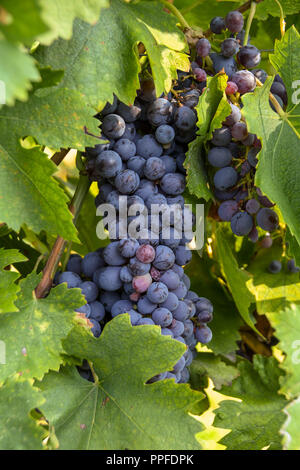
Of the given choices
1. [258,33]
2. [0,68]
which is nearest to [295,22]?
[258,33]

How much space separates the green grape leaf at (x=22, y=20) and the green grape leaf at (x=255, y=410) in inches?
27.1

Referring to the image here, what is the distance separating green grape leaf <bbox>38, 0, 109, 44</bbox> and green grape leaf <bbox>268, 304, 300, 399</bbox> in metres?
0.46

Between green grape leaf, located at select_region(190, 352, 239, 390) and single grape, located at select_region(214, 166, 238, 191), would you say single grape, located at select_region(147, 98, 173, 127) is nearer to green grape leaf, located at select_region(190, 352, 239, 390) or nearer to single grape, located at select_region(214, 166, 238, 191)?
single grape, located at select_region(214, 166, 238, 191)

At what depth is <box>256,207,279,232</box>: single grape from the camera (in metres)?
0.90

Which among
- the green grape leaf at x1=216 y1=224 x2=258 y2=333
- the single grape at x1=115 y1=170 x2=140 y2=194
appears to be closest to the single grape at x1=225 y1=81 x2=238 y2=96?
the single grape at x1=115 y1=170 x2=140 y2=194

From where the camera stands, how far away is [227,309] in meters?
1.17

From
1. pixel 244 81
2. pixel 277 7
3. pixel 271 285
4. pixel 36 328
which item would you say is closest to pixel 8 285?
pixel 36 328

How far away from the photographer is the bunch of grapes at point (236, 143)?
853 mm

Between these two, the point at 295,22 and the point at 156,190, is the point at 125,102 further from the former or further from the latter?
the point at 295,22

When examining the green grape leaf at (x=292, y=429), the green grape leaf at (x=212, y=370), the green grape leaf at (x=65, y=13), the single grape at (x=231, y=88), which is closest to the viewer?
the green grape leaf at (x=65, y=13)

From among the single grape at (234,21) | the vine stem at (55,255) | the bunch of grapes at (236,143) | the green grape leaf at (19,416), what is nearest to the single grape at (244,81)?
the bunch of grapes at (236,143)

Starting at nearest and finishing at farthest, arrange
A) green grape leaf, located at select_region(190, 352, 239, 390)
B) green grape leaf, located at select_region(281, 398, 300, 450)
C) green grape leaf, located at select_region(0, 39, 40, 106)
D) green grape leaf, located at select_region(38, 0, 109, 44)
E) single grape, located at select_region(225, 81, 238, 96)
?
green grape leaf, located at select_region(0, 39, 40, 106), green grape leaf, located at select_region(38, 0, 109, 44), green grape leaf, located at select_region(281, 398, 300, 450), single grape, located at select_region(225, 81, 238, 96), green grape leaf, located at select_region(190, 352, 239, 390)

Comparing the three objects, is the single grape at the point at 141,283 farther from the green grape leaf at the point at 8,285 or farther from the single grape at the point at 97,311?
the green grape leaf at the point at 8,285
